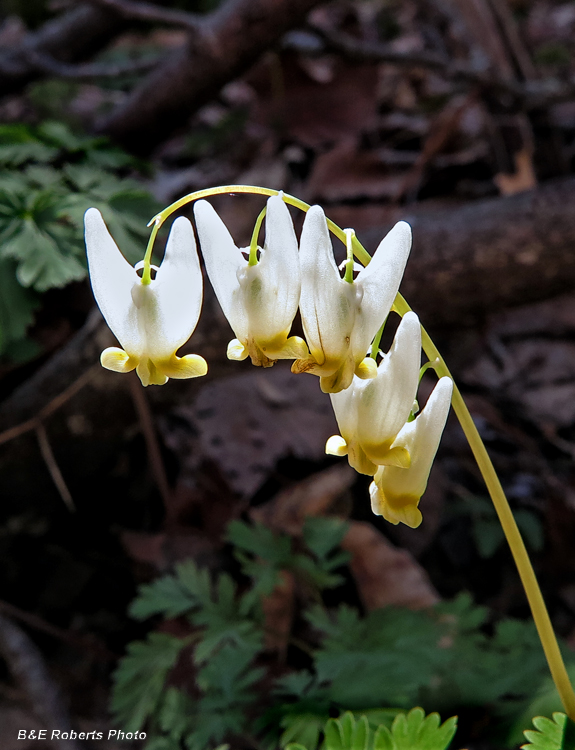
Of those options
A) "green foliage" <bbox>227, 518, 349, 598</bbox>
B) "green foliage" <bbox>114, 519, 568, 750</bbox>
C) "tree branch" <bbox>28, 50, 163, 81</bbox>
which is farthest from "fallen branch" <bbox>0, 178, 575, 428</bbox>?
"tree branch" <bbox>28, 50, 163, 81</bbox>

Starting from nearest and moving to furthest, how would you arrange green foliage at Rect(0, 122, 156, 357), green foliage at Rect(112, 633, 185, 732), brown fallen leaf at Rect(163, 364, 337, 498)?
green foliage at Rect(0, 122, 156, 357) < green foliage at Rect(112, 633, 185, 732) < brown fallen leaf at Rect(163, 364, 337, 498)

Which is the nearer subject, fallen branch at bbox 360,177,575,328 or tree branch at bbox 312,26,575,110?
fallen branch at bbox 360,177,575,328

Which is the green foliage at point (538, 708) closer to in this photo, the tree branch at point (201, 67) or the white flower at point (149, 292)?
the white flower at point (149, 292)

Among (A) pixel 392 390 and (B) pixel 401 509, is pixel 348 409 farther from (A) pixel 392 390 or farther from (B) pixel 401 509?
(B) pixel 401 509

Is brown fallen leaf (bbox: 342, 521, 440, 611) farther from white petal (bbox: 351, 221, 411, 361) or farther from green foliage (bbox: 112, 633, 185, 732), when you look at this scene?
white petal (bbox: 351, 221, 411, 361)

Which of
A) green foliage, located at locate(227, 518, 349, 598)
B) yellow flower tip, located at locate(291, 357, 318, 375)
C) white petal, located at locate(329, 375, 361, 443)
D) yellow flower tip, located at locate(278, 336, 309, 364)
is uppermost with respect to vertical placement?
yellow flower tip, located at locate(278, 336, 309, 364)

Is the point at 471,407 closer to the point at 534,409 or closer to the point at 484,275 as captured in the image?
the point at 534,409
